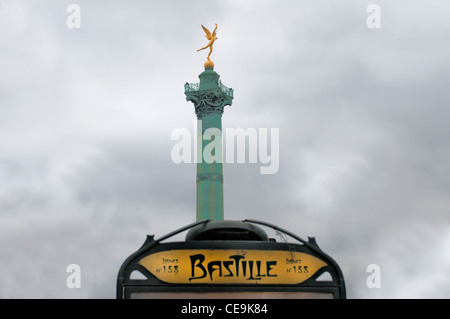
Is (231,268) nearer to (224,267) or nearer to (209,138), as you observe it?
(224,267)

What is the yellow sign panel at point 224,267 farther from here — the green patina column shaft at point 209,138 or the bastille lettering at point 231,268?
the green patina column shaft at point 209,138

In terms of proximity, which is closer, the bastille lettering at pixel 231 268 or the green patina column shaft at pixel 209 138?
the bastille lettering at pixel 231 268

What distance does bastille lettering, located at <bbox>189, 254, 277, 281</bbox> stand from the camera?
6758 millimetres

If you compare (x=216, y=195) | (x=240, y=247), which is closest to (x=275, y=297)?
(x=240, y=247)

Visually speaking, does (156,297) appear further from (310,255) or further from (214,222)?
(310,255)

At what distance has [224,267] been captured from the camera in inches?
268

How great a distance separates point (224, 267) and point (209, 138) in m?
37.2

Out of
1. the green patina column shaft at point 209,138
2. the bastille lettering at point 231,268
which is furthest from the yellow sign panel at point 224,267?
the green patina column shaft at point 209,138

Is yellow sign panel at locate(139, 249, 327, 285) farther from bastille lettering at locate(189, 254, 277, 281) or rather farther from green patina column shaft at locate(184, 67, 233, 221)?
green patina column shaft at locate(184, 67, 233, 221)

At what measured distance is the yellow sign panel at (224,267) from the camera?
6.74m

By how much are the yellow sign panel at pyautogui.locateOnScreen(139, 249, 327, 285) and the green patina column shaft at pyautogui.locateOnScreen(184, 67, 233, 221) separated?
34.6 meters

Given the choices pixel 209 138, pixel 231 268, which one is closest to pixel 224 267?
pixel 231 268
